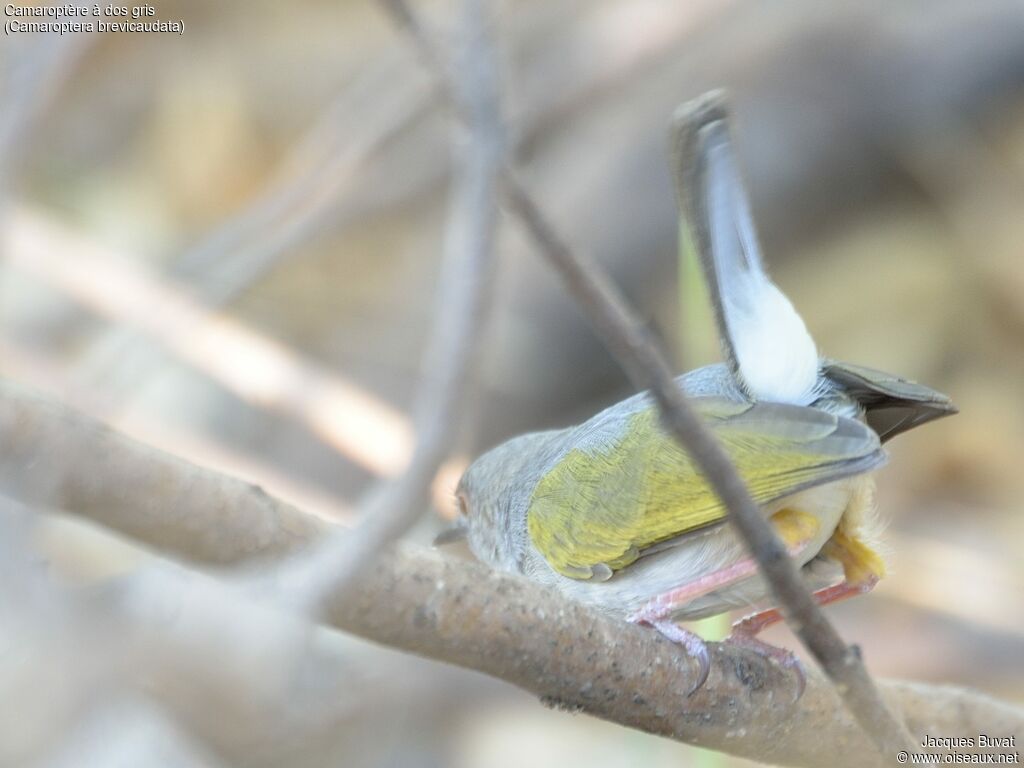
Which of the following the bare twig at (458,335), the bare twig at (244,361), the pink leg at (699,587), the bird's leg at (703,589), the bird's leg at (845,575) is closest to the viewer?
the bare twig at (458,335)

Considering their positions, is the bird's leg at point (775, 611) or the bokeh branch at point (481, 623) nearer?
the bokeh branch at point (481, 623)

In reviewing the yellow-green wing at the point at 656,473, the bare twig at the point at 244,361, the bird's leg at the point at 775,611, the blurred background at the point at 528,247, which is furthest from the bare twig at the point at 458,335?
the bare twig at the point at 244,361

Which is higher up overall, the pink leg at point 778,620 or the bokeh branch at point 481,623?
the bokeh branch at point 481,623

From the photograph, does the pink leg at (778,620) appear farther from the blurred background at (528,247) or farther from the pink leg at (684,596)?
the blurred background at (528,247)

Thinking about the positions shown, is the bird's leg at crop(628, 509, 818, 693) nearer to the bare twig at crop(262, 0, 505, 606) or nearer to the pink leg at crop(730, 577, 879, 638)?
the pink leg at crop(730, 577, 879, 638)

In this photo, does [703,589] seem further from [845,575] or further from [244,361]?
[244,361]

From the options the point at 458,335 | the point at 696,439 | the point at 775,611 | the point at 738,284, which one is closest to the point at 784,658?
the point at 775,611

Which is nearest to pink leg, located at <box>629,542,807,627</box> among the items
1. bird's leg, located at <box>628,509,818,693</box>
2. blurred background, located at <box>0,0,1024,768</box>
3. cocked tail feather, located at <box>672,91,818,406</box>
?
bird's leg, located at <box>628,509,818,693</box>

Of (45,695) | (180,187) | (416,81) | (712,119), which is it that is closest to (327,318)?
(180,187)

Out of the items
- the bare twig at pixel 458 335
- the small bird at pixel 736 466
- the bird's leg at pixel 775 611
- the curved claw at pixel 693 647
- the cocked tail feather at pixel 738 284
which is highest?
the bare twig at pixel 458 335
